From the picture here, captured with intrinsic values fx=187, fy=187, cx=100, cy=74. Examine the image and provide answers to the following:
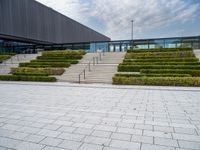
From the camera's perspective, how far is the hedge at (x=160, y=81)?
1251 centimetres

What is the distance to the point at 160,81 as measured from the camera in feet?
42.3

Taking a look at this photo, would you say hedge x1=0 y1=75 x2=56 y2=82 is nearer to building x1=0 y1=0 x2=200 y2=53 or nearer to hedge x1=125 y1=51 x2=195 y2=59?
hedge x1=125 y1=51 x2=195 y2=59

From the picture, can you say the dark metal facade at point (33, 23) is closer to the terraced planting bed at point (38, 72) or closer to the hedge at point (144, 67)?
the terraced planting bed at point (38, 72)

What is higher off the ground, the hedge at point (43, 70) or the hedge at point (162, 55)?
the hedge at point (162, 55)

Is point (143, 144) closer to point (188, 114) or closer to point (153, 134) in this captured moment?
point (153, 134)

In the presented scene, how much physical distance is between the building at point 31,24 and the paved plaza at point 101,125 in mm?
24668

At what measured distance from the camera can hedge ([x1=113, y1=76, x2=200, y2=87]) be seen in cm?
1251

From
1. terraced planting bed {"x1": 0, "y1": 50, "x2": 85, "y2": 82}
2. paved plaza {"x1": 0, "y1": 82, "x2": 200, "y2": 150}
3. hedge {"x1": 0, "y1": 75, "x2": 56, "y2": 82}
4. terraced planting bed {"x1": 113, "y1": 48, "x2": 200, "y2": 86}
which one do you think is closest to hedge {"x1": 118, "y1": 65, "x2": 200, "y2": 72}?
terraced planting bed {"x1": 113, "y1": 48, "x2": 200, "y2": 86}

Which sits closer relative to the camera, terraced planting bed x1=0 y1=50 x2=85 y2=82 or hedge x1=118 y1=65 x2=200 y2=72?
hedge x1=118 y1=65 x2=200 y2=72

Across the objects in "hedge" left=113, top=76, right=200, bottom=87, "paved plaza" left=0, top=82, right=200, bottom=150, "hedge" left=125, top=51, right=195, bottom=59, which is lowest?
"paved plaza" left=0, top=82, right=200, bottom=150

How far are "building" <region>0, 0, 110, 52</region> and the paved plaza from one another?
80.9ft

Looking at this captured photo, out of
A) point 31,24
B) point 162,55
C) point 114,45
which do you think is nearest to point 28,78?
point 162,55

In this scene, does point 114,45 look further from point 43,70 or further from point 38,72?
point 38,72

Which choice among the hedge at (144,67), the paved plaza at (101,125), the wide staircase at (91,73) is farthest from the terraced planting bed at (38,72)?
the paved plaza at (101,125)
